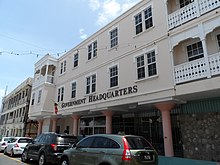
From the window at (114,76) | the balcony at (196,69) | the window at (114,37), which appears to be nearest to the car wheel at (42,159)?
the window at (114,76)

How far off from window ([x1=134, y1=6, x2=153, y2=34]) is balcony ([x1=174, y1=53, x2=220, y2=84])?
13.3 ft

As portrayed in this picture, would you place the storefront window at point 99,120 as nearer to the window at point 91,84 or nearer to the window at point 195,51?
the window at point 91,84

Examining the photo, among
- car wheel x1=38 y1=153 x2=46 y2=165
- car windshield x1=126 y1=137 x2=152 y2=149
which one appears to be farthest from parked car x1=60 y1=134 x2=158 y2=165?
car wheel x1=38 y1=153 x2=46 y2=165

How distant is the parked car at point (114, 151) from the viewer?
20.4 feet

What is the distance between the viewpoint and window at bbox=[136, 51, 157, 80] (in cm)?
1205

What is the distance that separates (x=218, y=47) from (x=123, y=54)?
6.22 metres

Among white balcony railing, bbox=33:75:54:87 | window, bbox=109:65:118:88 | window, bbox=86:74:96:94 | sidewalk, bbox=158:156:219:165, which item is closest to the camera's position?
sidewalk, bbox=158:156:219:165

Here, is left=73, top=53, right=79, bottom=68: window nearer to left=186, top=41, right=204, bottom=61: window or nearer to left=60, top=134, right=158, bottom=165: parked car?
Result: left=186, top=41, right=204, bottom=61: window

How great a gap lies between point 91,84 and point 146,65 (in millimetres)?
6265

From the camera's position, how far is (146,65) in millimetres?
12320

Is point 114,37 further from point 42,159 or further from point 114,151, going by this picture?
point 114,151

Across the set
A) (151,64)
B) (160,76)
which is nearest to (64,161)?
(160,76)

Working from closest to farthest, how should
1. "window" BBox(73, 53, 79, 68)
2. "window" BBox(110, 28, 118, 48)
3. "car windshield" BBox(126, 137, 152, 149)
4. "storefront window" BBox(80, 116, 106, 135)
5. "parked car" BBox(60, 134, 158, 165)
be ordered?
"parked car" BBox(60, 134, 158, 165), "car windshield" BBox(126, 137, 152, 149), "window" BBox(110, 28, 118, 48), "storefront window" BBox(80, 116, 106, 135), "window" BBox(73, 53, 79, 68)

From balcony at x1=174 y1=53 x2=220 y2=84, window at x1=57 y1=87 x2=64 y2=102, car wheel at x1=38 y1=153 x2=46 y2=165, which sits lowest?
car wheel at x1=38 y1=153 x2=46 y2=165
